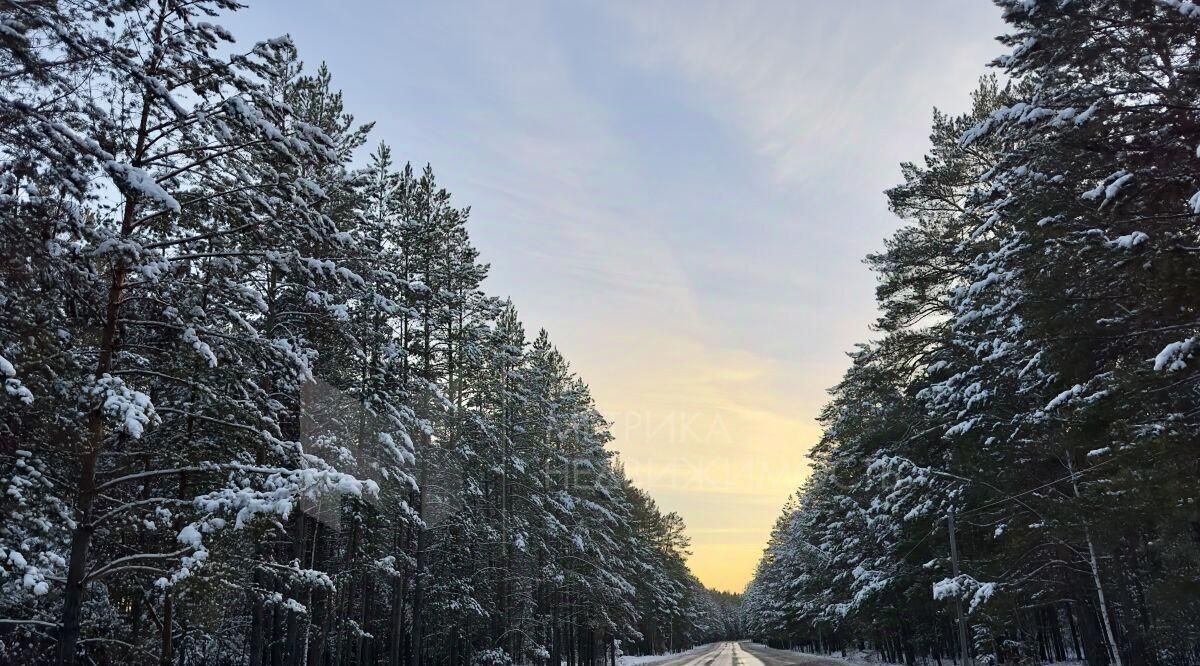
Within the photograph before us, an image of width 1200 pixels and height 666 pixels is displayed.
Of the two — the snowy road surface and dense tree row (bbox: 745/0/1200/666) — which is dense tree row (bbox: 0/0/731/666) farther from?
the snowy road surface

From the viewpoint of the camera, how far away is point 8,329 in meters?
7.27

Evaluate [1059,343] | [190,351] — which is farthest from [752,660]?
[190,351]

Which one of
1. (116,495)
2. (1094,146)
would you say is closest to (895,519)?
(1094,146)

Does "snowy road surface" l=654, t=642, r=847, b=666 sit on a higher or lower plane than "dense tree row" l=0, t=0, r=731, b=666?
lower

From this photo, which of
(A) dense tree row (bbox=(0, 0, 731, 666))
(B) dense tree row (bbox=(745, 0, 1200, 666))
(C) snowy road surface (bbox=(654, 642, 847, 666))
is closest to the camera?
(A) dense tree row (bbox=(0, 0, 731, 666))

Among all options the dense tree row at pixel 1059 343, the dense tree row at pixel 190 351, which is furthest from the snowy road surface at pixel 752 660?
the dense tree row at pixel 190 351

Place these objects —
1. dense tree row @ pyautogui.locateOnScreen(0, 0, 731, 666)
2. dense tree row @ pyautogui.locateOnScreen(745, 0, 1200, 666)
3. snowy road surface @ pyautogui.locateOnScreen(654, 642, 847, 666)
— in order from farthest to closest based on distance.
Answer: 1. snowy road surface @ pyautogui.locateOnScreen(654, 642, 847, 666)
2. dense tree row @ pyautogui.locateOnScreen(745, 0, 1200, 666)
3. dense tree row @ pyautogui.locateOnScreen(0, 0, 731, 666)

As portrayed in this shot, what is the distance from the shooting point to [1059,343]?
13.4 m

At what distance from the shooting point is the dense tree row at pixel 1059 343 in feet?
37.8

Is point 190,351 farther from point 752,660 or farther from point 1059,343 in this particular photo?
point 752,660

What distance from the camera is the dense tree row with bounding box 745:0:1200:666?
11531 millimetres

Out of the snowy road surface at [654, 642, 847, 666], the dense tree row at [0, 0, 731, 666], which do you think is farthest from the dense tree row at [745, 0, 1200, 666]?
the snowy road surface at [654, 642, 847, 666]

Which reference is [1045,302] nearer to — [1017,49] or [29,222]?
[1017,49]

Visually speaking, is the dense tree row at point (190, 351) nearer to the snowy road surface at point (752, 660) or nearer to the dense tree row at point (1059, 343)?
the dense tree row at point (1059, 343)
